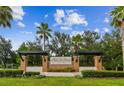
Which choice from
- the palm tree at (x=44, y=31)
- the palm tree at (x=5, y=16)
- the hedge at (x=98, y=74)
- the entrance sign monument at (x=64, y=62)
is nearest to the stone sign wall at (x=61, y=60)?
the entrance sign monument at (x=64, y=62)

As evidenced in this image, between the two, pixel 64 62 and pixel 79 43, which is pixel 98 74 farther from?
pixel 79 43

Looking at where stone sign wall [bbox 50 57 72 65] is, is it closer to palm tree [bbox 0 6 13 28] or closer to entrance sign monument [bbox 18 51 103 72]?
entrance sign monument [bbox 18 51 103 72]

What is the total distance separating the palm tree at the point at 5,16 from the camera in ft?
59.0

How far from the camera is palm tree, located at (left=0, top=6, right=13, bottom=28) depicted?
18.0 m

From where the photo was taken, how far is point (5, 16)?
60.3 feet

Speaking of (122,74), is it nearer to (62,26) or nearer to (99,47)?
(99,47)

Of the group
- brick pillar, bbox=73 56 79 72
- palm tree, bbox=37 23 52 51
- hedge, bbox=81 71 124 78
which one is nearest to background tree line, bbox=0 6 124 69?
palm tree, bbox=37 23 52 51

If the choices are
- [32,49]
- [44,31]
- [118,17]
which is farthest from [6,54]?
[118,17]

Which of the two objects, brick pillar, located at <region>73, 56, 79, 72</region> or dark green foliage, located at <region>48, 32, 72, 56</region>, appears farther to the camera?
dark green foliage, located at <region>48, 32, 72, 56</region>

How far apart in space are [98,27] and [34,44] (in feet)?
19.3

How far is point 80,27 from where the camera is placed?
76.7ft

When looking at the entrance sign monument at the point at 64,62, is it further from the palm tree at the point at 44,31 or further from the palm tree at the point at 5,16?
the palm tree at the point at 44,31

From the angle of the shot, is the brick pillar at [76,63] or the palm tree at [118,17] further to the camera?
the brick pillar at [76,63]
